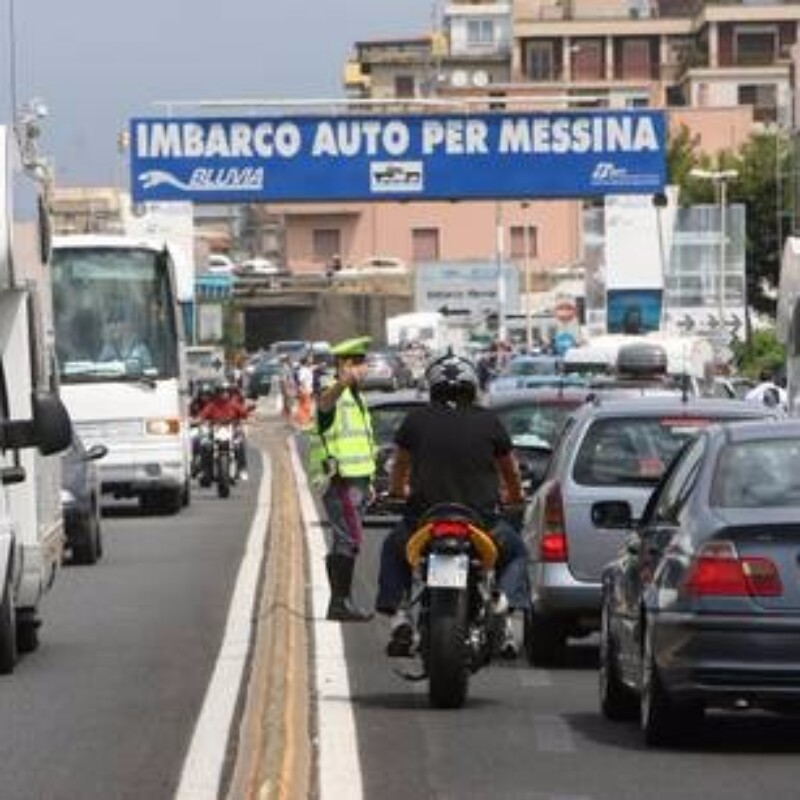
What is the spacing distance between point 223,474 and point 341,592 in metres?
23.5

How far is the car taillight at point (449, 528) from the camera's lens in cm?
1452

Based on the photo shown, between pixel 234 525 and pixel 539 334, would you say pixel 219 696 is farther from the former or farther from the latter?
pixel 539 334

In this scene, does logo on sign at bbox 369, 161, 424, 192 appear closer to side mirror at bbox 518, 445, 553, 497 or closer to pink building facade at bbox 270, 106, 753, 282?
side mirror at bbox 518, 445, 553, 497

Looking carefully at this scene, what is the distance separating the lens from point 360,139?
2221 inches

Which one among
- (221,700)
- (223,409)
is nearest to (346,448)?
(221,700)

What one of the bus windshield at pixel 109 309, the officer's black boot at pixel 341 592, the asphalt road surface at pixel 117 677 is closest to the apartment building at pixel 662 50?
the bus windshield at pixel 109 309

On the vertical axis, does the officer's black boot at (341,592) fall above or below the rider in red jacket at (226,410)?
above

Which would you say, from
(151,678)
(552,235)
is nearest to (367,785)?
(151,678)

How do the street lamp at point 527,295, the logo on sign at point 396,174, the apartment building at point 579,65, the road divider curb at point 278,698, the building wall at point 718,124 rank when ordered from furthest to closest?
1. the apartment building at point 579,65
2. the building wall at point 718,124
3. the street lamp at point 527,295
4. the logo on sign at point 396,174
5. the road divider curb at point 278,698

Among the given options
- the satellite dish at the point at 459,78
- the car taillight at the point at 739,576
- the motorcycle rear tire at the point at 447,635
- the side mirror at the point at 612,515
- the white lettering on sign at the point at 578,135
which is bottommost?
the motorcycle rear tire at the point at 447,635

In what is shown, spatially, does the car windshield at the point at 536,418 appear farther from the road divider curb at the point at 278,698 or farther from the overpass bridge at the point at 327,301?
the overpass bridge at the point at 327,301

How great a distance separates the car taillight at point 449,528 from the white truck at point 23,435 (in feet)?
9.92

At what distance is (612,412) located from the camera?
17672mm

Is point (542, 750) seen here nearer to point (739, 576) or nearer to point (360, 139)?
point (739, 576)
